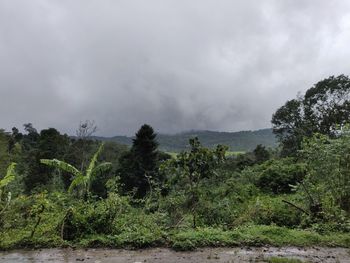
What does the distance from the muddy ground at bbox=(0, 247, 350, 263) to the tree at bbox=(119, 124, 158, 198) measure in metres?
26.6

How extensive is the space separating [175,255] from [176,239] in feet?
1.97

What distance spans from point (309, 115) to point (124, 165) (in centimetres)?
2044

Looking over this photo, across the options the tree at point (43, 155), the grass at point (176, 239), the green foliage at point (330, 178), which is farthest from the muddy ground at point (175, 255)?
the tree at point (43, 155)

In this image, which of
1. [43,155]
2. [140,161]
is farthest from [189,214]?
[43,155]

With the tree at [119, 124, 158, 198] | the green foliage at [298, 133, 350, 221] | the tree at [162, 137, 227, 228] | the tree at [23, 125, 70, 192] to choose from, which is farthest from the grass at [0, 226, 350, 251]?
the tree at [23, 125, 70, 192]

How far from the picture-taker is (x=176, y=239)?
8016 millimetres

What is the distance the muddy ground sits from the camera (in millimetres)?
7113

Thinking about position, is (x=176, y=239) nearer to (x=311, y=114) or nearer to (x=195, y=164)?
(x=195, y=164)

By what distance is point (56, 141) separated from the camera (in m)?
47.0

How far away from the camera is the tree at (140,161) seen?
34594 millimetres

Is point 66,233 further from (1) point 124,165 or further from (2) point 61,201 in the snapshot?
(1) point 124,165

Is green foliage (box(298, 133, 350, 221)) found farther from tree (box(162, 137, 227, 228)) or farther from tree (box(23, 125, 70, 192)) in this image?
tree (box(23, 125, 70, 192))

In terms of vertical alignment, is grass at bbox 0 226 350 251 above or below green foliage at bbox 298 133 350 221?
below

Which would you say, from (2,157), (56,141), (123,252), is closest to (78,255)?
(123,252)
